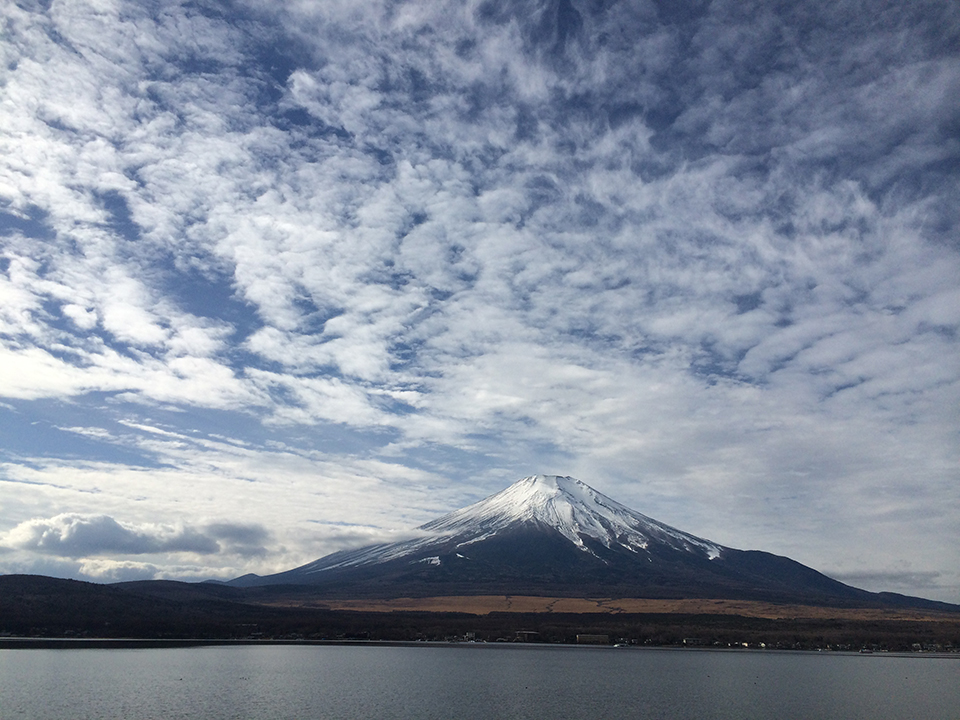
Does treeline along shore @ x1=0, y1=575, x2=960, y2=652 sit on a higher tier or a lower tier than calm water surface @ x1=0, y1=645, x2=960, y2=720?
higher

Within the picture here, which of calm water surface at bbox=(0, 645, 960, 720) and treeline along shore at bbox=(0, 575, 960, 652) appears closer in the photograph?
calm water surface at bbox=(0, 645, 960, 720)

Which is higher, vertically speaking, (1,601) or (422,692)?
(1,601)

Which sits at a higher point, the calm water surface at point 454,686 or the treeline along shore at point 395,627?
the treeline along shore at point 395,627

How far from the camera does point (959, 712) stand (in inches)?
2648

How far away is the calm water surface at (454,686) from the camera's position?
6266 cm

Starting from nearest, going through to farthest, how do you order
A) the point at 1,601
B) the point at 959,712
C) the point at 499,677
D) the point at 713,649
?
1. the point at 959,712
2. the point at 499,677
3. the point at 713,649
4. the point at 1,601

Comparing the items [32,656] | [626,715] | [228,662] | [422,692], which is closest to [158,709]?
[422,692]

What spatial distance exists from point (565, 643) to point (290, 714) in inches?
4481

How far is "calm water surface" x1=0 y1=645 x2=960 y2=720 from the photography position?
6266 cm

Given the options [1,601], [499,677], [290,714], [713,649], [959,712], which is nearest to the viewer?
[290,714]

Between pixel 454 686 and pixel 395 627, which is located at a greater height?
pixel 395 627

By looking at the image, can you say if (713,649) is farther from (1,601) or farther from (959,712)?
(1,601)

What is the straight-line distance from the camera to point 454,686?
80938mm

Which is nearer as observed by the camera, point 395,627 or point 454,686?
point 454,686
